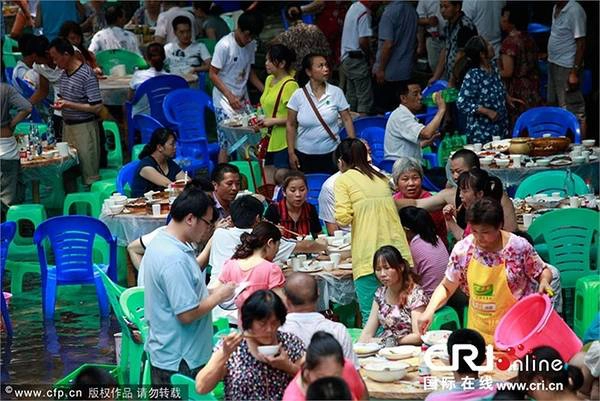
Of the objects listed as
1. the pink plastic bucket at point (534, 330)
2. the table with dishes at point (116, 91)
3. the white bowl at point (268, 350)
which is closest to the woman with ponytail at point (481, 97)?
the table with dishes at point (116, 91)

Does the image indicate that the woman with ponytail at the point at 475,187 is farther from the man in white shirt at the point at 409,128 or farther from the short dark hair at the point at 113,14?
the short dark hair at the point at 113,14

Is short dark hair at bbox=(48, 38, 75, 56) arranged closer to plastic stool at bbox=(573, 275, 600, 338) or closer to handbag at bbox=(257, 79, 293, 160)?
handbag at bbox=(257, 79, 293, 160)

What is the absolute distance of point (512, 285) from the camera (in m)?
8.28

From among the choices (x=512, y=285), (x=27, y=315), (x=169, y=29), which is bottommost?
(x=27, y=315)

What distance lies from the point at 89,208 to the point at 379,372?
6.49 metres

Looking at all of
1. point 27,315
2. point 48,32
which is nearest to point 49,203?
point 27,315

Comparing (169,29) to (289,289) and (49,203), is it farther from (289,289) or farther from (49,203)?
(289,289)

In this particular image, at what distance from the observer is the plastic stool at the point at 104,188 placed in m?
13.4

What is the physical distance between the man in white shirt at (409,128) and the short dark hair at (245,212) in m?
2.93

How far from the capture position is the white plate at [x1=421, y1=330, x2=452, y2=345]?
8211 mm

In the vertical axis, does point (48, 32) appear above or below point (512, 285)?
above

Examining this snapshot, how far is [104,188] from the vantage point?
13.6m

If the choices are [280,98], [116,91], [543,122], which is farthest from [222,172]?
[116,91]

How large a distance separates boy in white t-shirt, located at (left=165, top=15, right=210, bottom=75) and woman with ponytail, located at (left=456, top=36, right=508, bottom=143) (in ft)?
15.6
